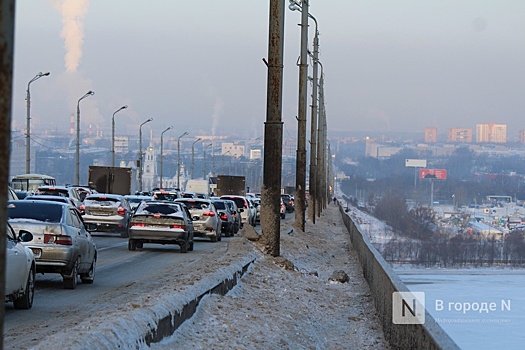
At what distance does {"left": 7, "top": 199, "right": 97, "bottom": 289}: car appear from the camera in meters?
17.7

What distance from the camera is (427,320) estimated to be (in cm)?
972

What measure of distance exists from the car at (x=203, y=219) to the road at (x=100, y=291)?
6104 mm

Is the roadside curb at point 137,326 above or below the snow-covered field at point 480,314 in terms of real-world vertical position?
above

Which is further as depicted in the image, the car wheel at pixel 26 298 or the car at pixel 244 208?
the car at pixel 244 208

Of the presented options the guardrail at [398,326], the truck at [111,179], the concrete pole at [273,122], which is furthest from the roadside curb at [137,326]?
the truck at [111,179]

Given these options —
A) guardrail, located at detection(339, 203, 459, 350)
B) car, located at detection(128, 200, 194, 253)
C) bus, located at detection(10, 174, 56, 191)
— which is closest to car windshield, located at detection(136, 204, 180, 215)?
car, located at detection(128, 200, 194, 253)

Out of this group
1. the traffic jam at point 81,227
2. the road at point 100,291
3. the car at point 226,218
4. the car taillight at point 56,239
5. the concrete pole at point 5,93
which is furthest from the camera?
the car at point 226,218

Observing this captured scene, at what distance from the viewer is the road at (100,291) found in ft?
40.8

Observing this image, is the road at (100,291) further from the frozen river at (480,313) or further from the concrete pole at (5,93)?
the concrete pole at (5,93)

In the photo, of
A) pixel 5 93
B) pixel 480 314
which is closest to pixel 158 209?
pixel 480 314

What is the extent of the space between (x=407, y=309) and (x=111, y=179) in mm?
61586

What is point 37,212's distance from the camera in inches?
734

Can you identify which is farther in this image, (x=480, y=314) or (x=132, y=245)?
(x=132, y=245)

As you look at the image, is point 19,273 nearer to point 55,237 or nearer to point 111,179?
point 55,237
